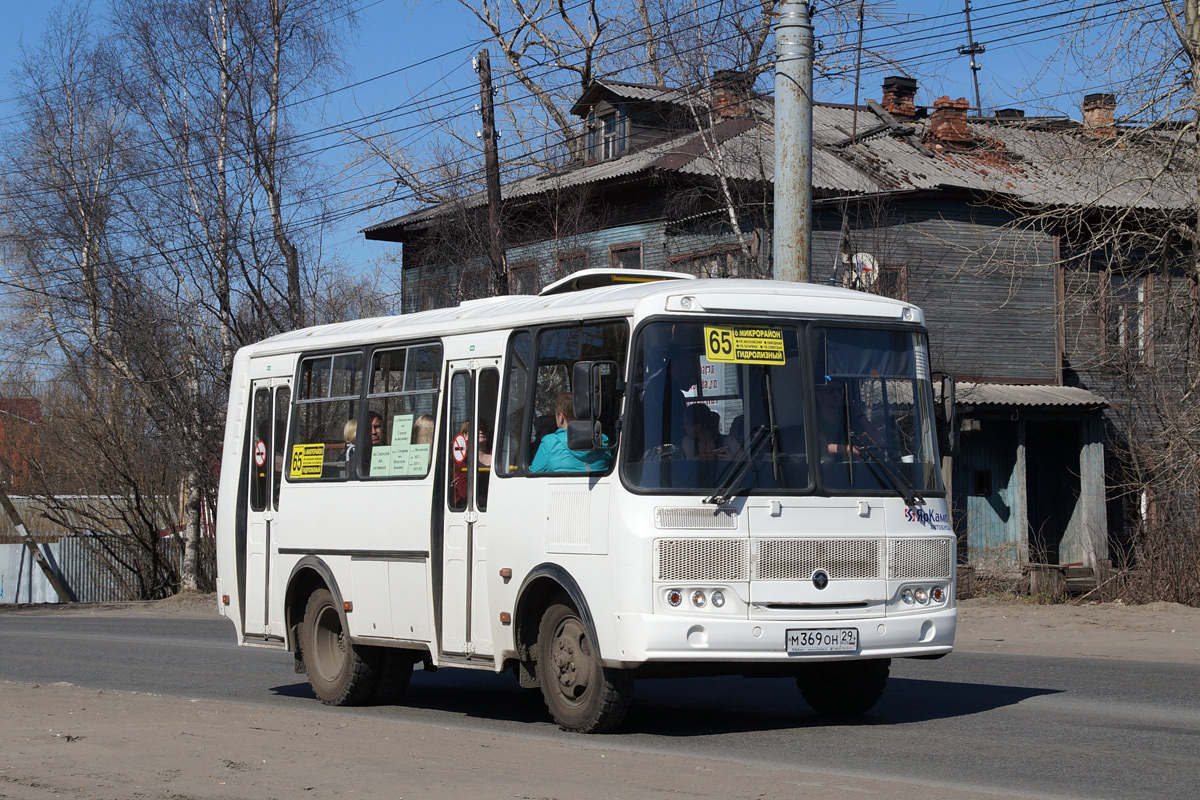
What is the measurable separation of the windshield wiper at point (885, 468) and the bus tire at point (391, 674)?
166 inches

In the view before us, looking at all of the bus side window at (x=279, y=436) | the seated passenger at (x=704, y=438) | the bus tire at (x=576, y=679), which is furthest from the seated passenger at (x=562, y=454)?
the bus side window at (x=279, y=436)


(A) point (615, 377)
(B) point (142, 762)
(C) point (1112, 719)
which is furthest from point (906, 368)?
(B) point (142, 762)

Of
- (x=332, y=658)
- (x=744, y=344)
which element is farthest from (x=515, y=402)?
(x=332, y=658)

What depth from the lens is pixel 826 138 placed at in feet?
110

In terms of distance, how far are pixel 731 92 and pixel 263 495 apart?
16.1 m

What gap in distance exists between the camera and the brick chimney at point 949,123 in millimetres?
34094

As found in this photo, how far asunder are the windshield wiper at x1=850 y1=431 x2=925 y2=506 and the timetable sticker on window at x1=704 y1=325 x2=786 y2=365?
73 centimetres

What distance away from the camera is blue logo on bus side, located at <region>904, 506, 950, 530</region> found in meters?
9.70

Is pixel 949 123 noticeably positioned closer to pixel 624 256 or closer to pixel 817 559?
pixel 624 256

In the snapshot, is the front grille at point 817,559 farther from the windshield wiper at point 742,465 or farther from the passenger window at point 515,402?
the passenger window at point 515,402

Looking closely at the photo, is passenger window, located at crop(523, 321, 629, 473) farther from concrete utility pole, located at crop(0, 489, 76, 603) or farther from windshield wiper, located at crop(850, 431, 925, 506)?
concrete utility pole, located at crop(0, 489, 76, 603)

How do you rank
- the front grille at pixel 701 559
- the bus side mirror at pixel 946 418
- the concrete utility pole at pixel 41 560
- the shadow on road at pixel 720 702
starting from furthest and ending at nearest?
the concrete utility pole at pixel 41 560
the shadow on road at pixel 720 702
the bus side mirror at pixel 946 418
the front grille at pixel 701 559

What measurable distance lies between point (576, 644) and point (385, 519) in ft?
7.86

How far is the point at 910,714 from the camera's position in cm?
1052
